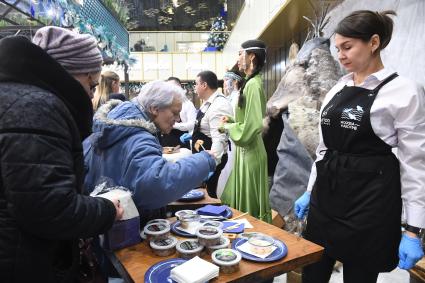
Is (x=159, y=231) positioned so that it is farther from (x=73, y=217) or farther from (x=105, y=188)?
(x=73, y=217)

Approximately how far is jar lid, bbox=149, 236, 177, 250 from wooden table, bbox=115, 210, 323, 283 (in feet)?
0.10

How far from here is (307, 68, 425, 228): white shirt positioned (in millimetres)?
1229

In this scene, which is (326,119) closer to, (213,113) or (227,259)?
(227,259)

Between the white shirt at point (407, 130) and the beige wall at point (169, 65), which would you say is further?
the beige wall at point (169, 65)

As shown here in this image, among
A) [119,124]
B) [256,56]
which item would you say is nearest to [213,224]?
[119,124]

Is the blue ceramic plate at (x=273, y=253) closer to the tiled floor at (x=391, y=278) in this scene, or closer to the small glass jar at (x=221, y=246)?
the small glass jar at (x=221, y=246)

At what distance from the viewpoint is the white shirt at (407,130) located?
123 cm

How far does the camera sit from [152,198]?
1.24 metres

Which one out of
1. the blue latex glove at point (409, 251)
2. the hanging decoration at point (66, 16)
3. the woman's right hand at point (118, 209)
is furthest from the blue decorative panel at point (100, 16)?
the blue latex glove at point (409, 251)

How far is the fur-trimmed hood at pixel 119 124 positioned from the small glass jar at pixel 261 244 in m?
0.59

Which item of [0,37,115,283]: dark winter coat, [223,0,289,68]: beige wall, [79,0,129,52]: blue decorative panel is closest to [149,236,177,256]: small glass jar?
[0,37,115,283]: dark winter coat

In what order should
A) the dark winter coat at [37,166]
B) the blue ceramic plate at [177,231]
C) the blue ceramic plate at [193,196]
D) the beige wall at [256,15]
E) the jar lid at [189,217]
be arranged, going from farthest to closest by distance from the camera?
the beige wall at [256,15], the blue ceramic plate at [193,196], the jar lid at [189,217], the blue ceramic plate at [177,231], the dark winter coat at [37,166]

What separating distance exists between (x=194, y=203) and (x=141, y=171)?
71 centimetres

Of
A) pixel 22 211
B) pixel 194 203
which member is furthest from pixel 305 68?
pixel 22 211
